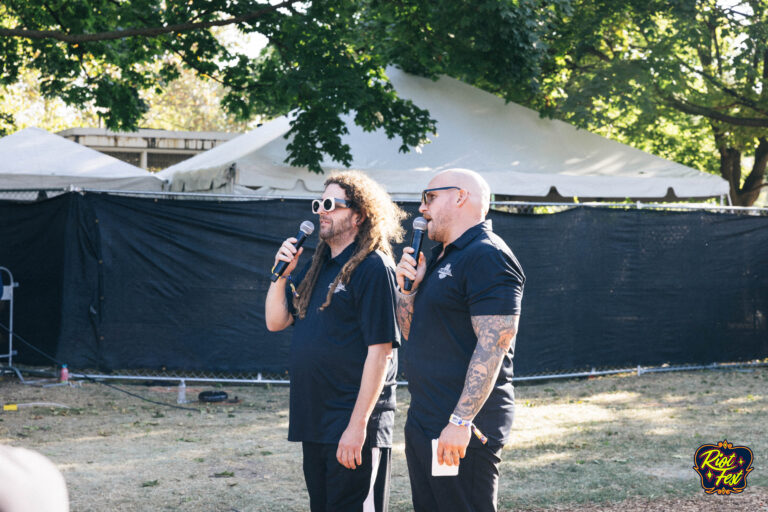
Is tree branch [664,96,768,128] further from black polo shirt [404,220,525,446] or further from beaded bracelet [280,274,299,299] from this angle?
black polo shirt [404,220,525,446]

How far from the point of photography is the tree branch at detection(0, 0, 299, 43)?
360 inches

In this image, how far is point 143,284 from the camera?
955 centimetres

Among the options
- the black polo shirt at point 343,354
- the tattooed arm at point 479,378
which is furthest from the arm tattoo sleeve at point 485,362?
the black polo shirt at point 343,354

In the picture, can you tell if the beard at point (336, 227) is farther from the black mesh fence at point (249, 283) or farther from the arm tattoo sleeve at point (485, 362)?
the black mesh fence at point (249, 283)

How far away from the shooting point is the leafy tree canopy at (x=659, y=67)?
1484cm

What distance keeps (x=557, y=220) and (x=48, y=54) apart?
7.90 meters

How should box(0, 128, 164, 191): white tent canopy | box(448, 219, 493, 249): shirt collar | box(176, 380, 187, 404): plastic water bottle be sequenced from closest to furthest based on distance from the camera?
box(448, 219, 493, 249): shirt collar → box(176, 380, 187, 404): plastic water bottle → box(0, 128, 164, 191): white tent canopy

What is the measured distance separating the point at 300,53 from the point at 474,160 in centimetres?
349

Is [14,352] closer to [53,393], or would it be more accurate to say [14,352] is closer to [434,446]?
[53,393]

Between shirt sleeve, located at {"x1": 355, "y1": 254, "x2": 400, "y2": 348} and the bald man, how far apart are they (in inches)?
3.3

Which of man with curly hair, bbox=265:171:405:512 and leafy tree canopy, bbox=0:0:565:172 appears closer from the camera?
man with curly hair, bbox=265:171:405:512

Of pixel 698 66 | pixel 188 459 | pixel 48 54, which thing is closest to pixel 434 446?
pixel 188 459

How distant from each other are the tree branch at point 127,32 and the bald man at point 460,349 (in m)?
7.32

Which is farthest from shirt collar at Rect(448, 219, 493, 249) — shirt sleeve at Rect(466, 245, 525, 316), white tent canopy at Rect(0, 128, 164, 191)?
white tent canopy at Rect(0, 128, 164, 191)
